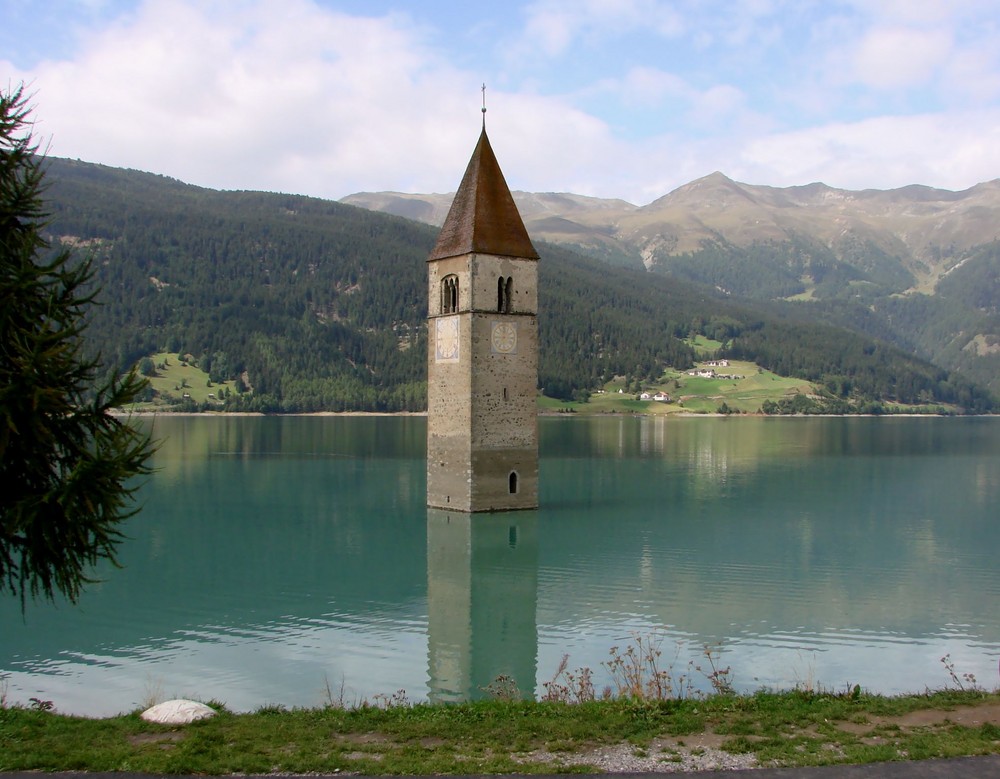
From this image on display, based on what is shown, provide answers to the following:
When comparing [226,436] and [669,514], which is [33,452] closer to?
[669,514]

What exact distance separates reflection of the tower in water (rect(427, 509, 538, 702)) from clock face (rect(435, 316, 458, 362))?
6.72 meters

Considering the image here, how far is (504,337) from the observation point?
46031 millimetres

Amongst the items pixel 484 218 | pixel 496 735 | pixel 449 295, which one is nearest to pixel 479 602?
pixel 496 735

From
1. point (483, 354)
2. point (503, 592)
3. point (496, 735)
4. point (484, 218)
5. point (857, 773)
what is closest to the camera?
point (857, 773)

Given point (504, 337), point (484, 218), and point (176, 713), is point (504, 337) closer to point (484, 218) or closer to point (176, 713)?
point (484, 218)

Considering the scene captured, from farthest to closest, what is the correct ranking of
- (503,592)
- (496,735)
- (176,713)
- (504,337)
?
1. (504,337)
2. (503,592)
3. (176,713)
4. (496,735)

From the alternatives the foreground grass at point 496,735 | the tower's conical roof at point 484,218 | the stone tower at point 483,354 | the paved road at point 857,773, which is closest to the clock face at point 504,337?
the stone tower at point 483,354

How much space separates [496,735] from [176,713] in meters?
4.27

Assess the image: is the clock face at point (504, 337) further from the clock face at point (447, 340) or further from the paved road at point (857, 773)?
the paved road at point (857, 773)

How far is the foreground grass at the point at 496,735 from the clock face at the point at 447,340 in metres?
31.2

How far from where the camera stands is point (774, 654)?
23922 mm

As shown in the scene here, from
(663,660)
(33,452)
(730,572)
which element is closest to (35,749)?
(33,452)

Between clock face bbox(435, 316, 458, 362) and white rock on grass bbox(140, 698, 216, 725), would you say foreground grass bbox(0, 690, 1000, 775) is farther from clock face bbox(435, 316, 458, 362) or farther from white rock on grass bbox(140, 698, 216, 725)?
clock face bbox(435, 316, 458, 362)

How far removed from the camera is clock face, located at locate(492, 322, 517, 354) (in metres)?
45.8
